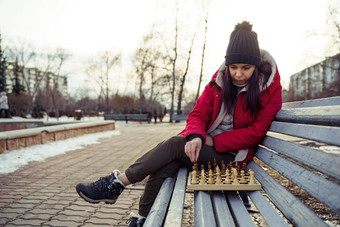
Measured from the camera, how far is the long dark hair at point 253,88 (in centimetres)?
222

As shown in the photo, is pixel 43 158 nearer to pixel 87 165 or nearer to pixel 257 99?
pixel 87 165

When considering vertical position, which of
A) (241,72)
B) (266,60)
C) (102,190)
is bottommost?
(102,190)

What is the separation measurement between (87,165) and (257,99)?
3.89 m

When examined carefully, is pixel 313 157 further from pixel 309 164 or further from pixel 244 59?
pixel 244 59

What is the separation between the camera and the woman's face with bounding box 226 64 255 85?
7.66ft

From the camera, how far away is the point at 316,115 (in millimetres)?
1435

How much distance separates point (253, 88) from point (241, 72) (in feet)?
0.58

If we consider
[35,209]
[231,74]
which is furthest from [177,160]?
[35,209]

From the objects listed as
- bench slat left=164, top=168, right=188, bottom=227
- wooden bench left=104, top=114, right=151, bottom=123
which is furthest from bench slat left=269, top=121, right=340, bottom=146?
wooden bench left=104, top=114, right=151, bottom=123

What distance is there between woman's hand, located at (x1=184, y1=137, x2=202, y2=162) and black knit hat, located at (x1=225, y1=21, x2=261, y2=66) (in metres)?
0.70

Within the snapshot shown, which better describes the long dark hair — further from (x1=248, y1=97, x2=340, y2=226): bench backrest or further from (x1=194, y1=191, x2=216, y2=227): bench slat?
(x1=194, y1=191, x2=216, y2=227): bench slat

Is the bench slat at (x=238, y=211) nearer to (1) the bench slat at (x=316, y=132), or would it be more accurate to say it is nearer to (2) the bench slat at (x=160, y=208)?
(2) the bench slat at (x=160, y=208)

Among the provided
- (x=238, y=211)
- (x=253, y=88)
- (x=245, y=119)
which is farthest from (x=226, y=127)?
(x=238, y=211)

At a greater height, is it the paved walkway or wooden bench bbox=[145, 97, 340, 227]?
wooden bench bbox=[145, 97, 340, 227]
